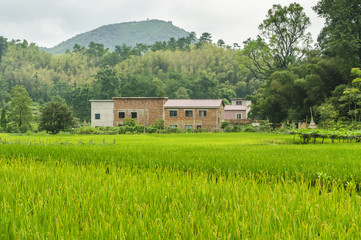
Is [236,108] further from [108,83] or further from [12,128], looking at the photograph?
[12,128]

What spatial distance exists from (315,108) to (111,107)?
29.7 meters

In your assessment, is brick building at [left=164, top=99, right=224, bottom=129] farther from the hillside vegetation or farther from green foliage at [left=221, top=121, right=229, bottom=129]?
the hillside vegetation

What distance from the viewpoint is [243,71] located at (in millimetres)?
49156

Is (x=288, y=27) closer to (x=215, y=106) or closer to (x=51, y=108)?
(x=215, y=106)

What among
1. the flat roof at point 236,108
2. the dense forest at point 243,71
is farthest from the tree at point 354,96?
the flat roof at point 236,108

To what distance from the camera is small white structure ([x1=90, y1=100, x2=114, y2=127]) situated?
47.7 metres

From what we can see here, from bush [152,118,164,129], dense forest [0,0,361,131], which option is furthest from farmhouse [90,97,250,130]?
dense forest [0,0,361,131]

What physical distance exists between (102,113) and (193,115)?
1474cm

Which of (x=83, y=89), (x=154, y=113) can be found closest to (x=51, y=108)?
(x=154, y=113)

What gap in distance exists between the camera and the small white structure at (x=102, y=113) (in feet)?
156

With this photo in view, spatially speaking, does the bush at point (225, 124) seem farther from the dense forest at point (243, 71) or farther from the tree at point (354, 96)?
the tree at point (354, 96)

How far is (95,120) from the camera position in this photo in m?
48.1

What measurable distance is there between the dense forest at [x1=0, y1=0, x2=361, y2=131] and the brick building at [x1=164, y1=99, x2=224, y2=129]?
5429 millimetres

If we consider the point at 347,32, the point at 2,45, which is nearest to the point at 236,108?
the point at 347,32
